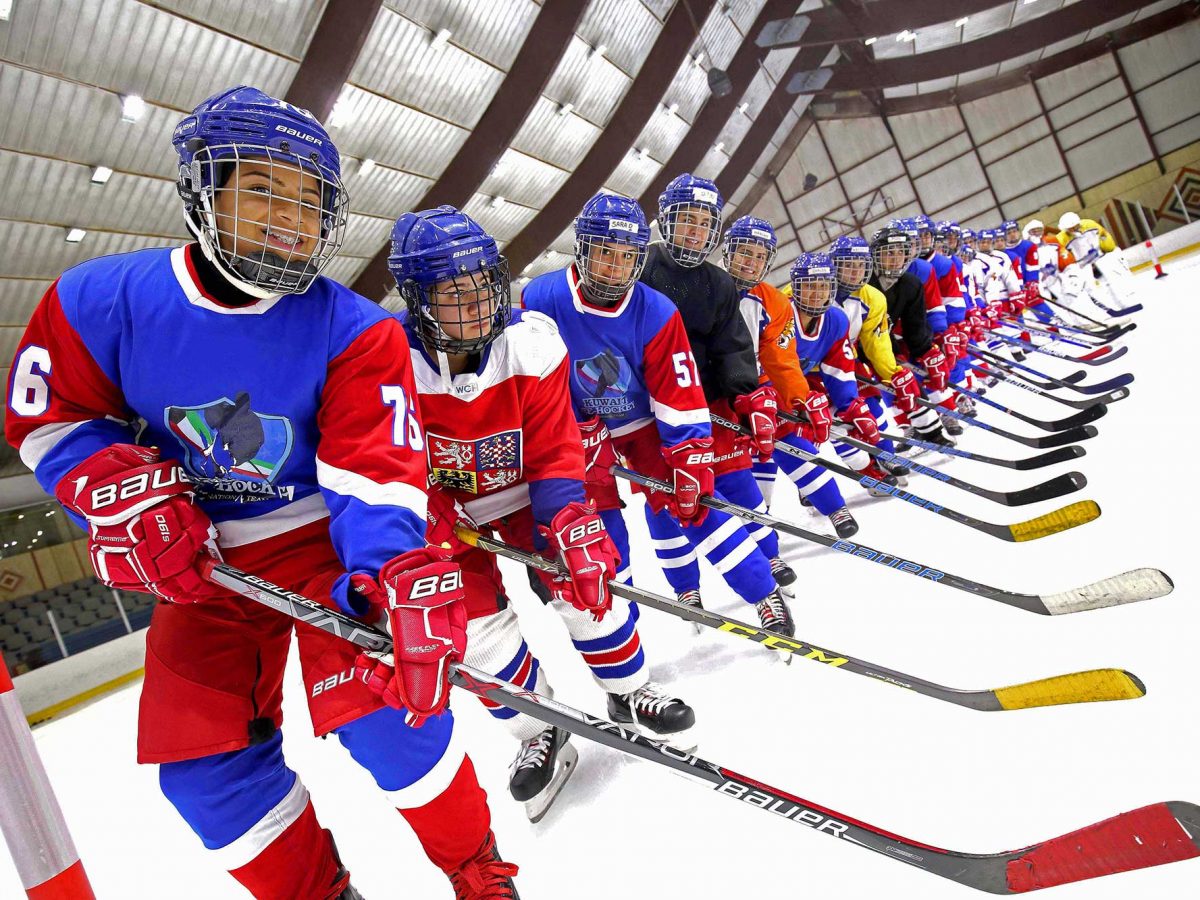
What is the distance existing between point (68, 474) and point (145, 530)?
147 millimetres

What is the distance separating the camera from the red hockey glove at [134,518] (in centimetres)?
117

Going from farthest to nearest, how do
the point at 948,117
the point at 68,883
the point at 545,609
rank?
the point at 948,117
the point at 545,609
the point at 68,883

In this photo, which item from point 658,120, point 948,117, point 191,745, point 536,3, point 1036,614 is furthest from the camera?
point 948,117

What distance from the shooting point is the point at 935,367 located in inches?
201

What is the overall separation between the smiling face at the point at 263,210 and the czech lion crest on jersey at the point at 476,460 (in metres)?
0.66

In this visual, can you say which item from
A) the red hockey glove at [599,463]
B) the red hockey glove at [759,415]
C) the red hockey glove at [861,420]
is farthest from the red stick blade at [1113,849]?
the red hockey glove at [861,420]

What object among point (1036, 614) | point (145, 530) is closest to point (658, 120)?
point (1036, 614)

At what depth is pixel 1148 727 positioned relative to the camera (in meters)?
1.36

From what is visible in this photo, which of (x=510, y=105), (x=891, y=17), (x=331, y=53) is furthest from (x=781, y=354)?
(x=891, y=17)

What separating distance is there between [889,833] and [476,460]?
3.72ft

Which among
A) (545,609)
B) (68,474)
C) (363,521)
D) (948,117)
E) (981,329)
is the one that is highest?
(948,117)

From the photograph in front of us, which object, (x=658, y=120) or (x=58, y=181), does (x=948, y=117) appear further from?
(x=58, y=181)

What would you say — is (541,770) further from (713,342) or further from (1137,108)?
(1137,108)

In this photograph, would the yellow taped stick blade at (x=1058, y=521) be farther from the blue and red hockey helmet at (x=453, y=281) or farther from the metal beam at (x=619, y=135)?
the metal beam at (x=619, y=135)
